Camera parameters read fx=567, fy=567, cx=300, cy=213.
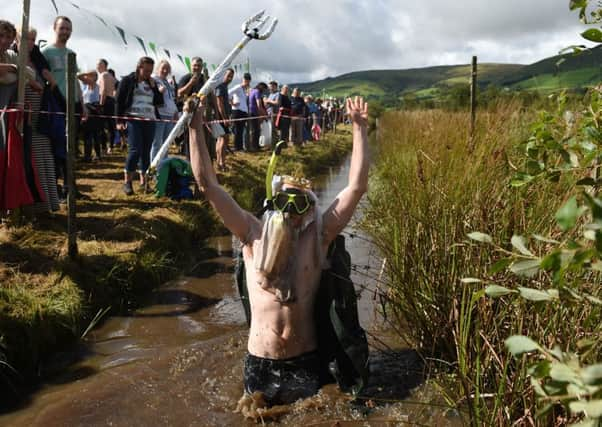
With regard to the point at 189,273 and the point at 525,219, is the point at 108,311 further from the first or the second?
the point at 525,219

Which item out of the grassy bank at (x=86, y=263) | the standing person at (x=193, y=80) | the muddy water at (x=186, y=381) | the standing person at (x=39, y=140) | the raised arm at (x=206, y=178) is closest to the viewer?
the raised arm at (x=206, y=178)

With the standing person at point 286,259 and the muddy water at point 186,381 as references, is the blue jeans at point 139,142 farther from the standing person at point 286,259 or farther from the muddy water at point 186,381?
the standing person at point 286,259

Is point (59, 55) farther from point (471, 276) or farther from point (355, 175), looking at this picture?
point (471, 276)

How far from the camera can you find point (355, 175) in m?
3.15

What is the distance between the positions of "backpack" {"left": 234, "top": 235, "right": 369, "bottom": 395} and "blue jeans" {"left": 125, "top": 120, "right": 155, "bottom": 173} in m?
4.42

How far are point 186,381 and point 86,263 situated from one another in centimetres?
170

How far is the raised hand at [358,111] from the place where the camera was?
317 centimetres

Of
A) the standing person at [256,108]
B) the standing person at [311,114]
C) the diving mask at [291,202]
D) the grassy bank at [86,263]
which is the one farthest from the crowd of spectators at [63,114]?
the standing person at [311,114]

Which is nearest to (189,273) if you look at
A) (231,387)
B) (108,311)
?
(108,311)

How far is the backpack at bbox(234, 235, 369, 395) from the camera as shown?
126 inches

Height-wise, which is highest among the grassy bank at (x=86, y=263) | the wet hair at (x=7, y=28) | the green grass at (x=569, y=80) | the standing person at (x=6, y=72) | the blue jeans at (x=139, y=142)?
the wet hair at (x=7, y=28)

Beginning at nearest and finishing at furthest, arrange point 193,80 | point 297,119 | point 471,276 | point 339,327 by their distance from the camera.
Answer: point 471,276, point 339,327, point 193,80, point 297,119

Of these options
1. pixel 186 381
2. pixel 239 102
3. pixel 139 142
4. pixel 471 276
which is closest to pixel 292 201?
pixel 471 276

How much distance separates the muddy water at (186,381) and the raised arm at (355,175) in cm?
42
